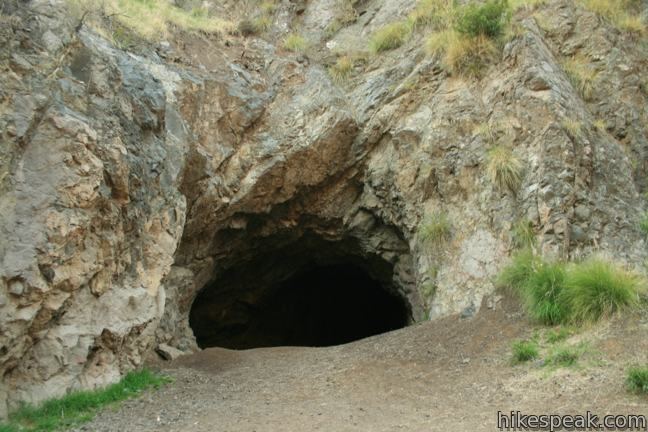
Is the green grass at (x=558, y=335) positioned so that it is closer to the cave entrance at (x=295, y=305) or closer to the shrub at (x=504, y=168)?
the shrub at (x=504, y=168)

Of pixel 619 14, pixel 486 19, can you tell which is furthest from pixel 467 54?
pixel 619 14

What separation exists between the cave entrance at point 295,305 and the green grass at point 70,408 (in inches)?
262

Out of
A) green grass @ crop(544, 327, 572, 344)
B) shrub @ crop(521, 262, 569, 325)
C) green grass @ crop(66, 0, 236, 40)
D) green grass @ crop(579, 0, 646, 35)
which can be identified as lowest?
green grass @ crop(544, 327, 572, 344)

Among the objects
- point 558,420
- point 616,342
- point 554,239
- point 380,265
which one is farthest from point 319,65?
→ point 558,420

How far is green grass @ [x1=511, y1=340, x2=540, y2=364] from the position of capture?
23.7ft

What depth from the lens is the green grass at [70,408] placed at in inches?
254

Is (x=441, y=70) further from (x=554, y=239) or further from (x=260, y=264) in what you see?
(x=260, y=264)

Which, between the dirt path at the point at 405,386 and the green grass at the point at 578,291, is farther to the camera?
the green grass at the point at 578,291

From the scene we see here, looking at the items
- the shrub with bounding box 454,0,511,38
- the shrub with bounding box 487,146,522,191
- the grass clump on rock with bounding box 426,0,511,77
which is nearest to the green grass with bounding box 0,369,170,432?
the shrub with bounding box 487,146,522,191

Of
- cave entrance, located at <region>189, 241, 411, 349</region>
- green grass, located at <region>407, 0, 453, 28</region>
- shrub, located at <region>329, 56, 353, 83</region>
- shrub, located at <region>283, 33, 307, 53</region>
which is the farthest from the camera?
cave entrance, located at <region>189, 241, 411, 349</region>

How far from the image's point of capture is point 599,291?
24.7 feet

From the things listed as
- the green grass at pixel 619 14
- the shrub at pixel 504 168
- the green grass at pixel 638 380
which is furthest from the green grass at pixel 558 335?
the green grass at pixel 619 14

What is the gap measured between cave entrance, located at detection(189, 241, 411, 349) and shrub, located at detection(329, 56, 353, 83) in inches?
164

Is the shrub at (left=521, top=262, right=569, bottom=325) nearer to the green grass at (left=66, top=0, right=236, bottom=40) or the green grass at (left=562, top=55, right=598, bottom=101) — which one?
the green grass at (left=562, top=55, right=598, bottom=101)
